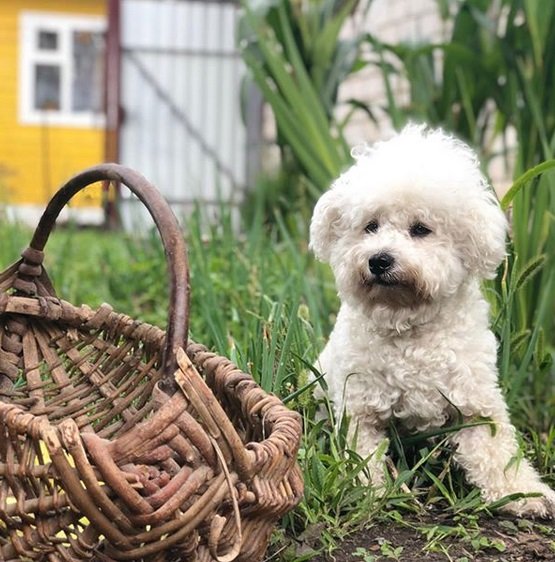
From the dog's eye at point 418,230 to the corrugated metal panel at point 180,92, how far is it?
8623 mm

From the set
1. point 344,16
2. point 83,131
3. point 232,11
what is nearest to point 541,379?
point 344,16

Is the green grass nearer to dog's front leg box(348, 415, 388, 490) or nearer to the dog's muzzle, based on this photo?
dog's front leg box(348, 415, 388, 490)

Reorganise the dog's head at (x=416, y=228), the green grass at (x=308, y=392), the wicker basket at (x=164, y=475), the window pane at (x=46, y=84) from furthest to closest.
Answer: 1. the window pane at (x=46, y=84)
2. the dog's head at (x=416, y=228)
3. the green grass at (x=308, y=392)
4. the wicker basket at (x=164, y=475)

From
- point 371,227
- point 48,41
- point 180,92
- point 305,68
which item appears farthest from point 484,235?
point 48,41

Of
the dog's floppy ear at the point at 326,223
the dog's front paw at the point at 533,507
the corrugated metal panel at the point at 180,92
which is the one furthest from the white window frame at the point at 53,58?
the dog's front paw at the point at 533,507

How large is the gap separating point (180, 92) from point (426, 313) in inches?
364

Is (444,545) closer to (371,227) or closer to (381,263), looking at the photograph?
(381,263)

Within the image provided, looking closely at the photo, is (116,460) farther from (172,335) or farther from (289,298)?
(289,298)

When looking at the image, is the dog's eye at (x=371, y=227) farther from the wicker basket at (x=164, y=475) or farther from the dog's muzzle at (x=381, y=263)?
the wicker basket at (x=164, y=475)

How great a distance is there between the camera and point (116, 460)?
162 cm

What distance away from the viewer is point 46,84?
12.9 meters

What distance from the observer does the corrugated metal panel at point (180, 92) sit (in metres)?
10.9

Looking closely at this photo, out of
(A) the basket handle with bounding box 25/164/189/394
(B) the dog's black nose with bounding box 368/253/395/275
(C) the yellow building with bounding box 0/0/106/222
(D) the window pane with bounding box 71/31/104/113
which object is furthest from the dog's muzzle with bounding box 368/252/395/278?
(D) the window pane with bounding box 71/31/104/113

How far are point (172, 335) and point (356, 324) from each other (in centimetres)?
73
